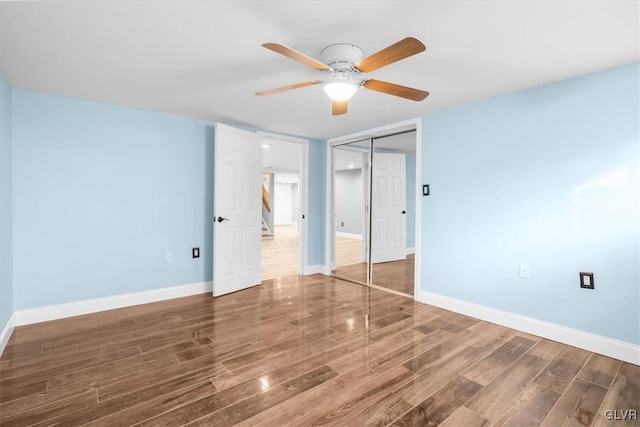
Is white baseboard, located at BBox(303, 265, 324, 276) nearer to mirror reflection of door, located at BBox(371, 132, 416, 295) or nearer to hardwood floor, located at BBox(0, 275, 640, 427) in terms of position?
mirror reflection of door, located at BBox(371, 132, 416, 295)

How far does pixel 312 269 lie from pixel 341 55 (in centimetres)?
351

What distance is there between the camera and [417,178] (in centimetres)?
353

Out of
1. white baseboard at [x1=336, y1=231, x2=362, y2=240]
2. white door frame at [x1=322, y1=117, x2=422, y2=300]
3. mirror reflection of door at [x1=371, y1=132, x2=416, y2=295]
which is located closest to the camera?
white door frame at [x1=322, y1=117, x2=422, y2=300]

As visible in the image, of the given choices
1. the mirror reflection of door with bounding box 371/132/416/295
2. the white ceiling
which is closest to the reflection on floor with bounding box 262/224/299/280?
the mirror reflection of door with bounding box 371/132/416/295

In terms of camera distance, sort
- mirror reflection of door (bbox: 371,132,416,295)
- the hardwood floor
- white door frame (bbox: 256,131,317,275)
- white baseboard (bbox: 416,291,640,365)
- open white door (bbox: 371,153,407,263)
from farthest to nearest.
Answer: open white door (bbox: 371,153,407,263), mirror reflection of door (bbox: 371,132,416,295), white door frame (bbox: 256,131,317,275), white baseboard (bbox: 416,291,640,365), the hardwood floor

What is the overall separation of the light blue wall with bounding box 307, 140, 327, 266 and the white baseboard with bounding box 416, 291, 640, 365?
1.99 m

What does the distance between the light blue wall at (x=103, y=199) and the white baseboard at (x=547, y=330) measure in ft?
9.75

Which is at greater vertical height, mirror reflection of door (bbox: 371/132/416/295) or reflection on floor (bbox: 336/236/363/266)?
mirror reflection of door (bbox: 371/132/416/295)

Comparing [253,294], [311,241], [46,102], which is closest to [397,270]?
[311,241]

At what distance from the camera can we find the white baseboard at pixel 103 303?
276 centimetres

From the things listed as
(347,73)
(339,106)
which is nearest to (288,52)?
(347,73)

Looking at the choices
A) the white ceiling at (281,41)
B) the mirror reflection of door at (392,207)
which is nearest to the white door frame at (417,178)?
the white ceiling at (281,41)

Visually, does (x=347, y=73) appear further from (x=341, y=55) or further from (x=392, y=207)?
(x=392, y=207)

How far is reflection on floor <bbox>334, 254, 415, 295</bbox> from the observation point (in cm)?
416
